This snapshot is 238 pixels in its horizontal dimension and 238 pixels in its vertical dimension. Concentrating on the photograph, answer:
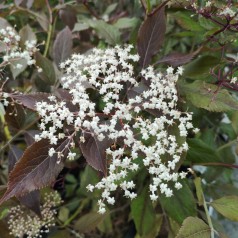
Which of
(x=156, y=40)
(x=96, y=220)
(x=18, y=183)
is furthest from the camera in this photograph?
(x=96, y=220)

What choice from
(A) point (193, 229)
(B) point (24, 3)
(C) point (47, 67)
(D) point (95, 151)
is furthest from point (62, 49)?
(A) point (193, 229)

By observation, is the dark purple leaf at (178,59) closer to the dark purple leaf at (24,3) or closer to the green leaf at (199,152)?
the green leaf at (199,152)

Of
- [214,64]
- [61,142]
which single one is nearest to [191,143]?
[214,64]

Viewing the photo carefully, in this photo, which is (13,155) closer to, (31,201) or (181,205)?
(31,201)

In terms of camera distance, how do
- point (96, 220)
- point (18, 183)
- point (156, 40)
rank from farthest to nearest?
point (96, 220), point (156, 40), point (18, 183)

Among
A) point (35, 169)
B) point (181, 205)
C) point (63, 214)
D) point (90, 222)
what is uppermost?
point (35, 169)

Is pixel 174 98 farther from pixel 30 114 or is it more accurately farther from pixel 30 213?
pixel 30 213
